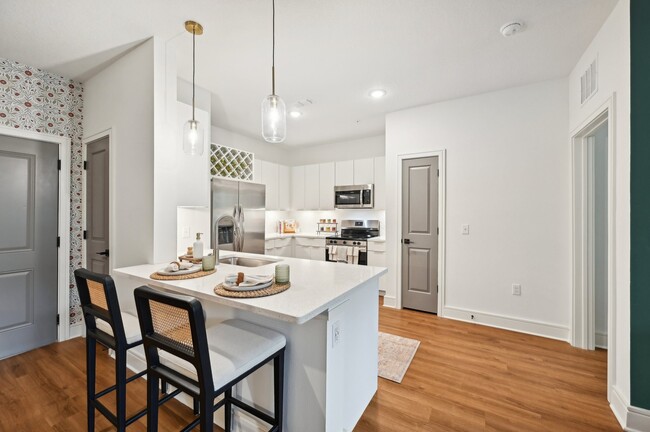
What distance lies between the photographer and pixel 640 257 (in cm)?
169

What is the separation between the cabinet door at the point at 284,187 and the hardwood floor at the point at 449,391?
3.52 m

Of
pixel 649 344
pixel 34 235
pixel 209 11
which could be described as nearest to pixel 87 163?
pixel 34 235

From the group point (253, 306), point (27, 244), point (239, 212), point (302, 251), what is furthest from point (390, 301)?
point (27, 244)

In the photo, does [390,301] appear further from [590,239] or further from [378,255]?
[590,239]

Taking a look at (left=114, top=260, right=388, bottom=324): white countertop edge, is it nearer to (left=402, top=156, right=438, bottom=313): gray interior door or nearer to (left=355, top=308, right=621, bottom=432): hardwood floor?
(left=355, top=308, right=621, bottom=432): hardwood floor

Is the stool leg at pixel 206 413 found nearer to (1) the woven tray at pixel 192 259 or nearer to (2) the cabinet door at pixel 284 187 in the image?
(1) the woven tray at pixel 192 259

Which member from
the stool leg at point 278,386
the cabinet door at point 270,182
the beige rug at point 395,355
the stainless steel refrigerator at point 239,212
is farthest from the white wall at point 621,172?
the cabinet door at point 270,182

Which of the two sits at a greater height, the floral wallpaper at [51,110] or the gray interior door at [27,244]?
the floral wallpaper at [51,110]

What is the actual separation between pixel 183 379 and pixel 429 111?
3703 mm

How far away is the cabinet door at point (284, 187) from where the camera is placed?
553 cm

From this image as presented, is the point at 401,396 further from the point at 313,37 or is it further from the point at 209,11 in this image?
the point at 209,11

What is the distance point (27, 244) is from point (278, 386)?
302cm

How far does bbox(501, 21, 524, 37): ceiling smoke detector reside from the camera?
2107 mm

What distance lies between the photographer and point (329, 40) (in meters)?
2.30
